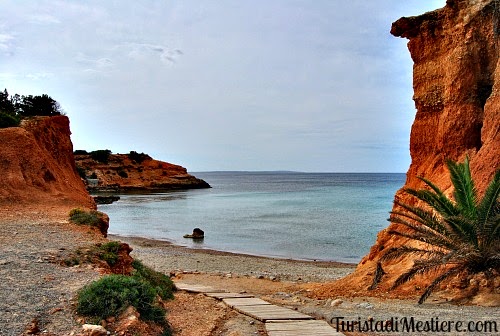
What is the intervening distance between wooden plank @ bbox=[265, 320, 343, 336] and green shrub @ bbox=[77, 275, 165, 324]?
169 cm

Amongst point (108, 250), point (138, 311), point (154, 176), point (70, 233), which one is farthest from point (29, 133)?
point (154, 176)

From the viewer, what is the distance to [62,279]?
761cm

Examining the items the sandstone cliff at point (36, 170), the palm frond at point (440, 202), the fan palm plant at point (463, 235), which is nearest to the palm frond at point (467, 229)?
the fan palm plant at point (463, 235)

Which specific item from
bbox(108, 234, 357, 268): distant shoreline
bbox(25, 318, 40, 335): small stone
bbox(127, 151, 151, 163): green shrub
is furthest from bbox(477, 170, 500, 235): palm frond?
bbox(127, 151, 151, 163): green shrub

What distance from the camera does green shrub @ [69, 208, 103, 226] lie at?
13328 millimetres

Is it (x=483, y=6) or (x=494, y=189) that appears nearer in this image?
(x=494, y=189)

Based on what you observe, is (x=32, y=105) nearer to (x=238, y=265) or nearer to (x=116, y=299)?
(x=238, y=265)

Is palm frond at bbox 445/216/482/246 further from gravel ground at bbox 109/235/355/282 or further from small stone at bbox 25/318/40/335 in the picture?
gravel ground at bbox 109/235/355/282

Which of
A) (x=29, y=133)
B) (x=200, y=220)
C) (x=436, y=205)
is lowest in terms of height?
(x=200, y=220)

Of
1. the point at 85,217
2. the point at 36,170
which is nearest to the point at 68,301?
the point at 85,217

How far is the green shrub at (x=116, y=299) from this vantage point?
240 inches

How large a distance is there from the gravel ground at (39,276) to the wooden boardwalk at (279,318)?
2.83 metres

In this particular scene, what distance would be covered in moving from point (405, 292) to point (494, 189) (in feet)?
9.96

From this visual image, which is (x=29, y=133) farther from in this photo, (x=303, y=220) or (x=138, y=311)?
(x=303, y=220)
